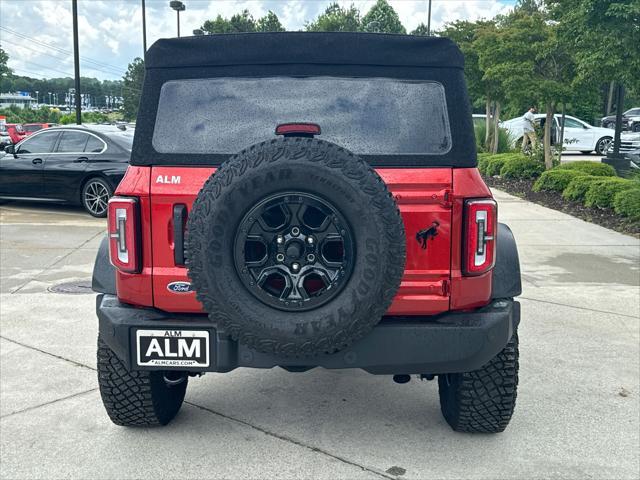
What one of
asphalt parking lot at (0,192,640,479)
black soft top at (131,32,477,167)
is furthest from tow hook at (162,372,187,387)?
black soft top at (131,32,477,167)

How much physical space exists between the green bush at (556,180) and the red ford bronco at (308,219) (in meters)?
11.7

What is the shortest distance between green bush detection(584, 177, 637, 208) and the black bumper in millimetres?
9563

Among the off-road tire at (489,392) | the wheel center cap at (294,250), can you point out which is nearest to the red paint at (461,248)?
the off-road tire at (489,392)

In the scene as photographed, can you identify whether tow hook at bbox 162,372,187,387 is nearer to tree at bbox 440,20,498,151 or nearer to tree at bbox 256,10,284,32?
tree at bbox 440,20,498,151

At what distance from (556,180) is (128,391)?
12572 mm

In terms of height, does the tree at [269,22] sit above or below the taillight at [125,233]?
above

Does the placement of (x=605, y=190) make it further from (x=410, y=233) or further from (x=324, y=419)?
(x=410, y=233)

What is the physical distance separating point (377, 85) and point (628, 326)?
11.9 ft

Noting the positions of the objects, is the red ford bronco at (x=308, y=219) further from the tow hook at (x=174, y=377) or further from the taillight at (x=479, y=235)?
the tow hook at (x=174, y=377)

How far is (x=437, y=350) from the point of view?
3.21 metres

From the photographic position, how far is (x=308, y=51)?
3.43 meters

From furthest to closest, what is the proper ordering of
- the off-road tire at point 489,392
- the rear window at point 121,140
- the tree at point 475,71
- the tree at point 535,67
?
the tree at point 475,71 < the tree at point 535,67 < the rear window at point 121,140 < the off-road tire at point 489,392

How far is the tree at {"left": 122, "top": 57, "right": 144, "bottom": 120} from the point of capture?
79188mm

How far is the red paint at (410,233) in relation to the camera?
3227 mm
